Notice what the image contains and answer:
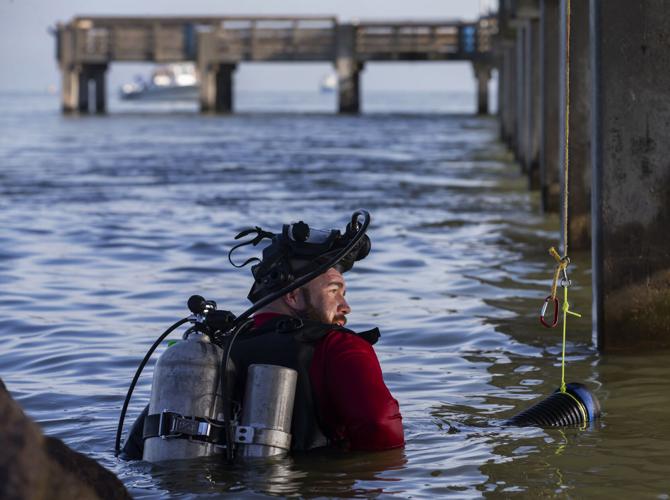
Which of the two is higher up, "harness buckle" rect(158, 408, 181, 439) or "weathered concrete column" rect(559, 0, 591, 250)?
"weathered concrete column" rect(559, 0, 591, 250)

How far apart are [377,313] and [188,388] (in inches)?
179

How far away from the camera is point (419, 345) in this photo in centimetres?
810

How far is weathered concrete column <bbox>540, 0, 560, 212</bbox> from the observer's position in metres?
14.3

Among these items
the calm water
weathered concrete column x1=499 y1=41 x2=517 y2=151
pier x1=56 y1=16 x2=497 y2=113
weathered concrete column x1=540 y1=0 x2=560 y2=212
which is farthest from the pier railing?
weathered concrete column x1=540 y1=0 x2=560 y2=212

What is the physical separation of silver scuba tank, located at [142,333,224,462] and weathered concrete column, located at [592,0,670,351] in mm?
3173

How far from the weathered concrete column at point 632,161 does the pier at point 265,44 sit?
41.7 m

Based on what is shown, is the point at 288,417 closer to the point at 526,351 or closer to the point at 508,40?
the point at 526,351

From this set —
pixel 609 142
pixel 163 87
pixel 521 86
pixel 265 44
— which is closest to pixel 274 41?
pixel 265 44

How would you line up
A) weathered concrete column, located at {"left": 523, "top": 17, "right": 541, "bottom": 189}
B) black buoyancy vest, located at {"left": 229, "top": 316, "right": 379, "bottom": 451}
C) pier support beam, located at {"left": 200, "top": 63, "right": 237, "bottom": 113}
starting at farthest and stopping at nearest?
pier support beam, located at {"left": 200, "top": 63, "right": 237, "bottom": 113}, weathered concrete column, located at {"left": 523, "top": 17, "right": 541, "bottom": 189}, black buoyancy vest, located at {"left": 229, "top": 316, "right": 379, "bottom": 451}

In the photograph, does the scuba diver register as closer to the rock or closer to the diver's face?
the diver's face

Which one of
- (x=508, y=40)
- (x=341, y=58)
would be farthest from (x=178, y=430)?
(x=341, y=58)

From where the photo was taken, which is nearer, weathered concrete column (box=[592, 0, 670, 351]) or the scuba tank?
the scuba tank

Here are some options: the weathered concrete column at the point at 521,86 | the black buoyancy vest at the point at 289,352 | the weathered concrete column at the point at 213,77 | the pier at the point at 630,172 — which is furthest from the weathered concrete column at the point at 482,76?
the black buoyancy vest at the point at 289,352

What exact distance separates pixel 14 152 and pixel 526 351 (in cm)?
2147
